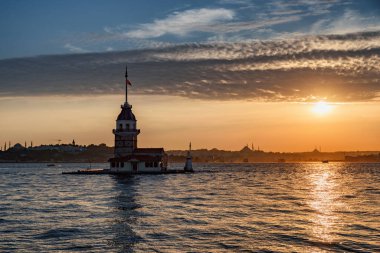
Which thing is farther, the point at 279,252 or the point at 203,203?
the point at 203,203

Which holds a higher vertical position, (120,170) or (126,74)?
(126,74)

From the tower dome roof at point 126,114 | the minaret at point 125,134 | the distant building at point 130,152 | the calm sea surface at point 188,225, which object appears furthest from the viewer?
the tower dome roof at point 126,114

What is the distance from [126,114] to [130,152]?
1142 cm

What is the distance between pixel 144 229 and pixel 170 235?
3.08 metres

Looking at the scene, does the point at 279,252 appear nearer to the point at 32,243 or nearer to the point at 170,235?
the point at 170,235

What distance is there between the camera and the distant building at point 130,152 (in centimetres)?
11900

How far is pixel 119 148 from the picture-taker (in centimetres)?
12850

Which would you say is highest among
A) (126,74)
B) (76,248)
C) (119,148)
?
(126,74)

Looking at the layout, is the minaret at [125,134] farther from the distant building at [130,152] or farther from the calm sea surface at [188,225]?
the calm sea surface at [188,225]

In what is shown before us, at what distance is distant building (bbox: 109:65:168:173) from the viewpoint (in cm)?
11900

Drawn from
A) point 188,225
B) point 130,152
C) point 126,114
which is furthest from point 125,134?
point 188,225

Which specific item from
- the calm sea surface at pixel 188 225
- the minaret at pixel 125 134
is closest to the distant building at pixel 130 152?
the minaret at pixel 125 134

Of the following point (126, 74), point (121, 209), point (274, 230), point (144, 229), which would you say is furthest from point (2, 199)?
point (126, 74)

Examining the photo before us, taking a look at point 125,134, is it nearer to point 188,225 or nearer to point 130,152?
point 130,152
